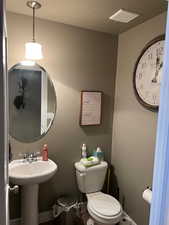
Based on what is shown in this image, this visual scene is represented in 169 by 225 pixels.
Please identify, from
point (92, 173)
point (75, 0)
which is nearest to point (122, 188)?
point (92, 173)

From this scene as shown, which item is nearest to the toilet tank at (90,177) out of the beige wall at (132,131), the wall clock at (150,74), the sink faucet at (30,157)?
the beige wall at (132,131)

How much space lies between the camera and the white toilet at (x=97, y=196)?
5.91ft

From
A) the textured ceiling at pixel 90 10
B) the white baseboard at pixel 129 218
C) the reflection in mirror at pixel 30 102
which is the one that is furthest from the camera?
the white baseboard at pixel 129 218

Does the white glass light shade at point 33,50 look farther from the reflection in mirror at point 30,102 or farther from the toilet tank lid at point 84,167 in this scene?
the toilet tank lid at point 84,167

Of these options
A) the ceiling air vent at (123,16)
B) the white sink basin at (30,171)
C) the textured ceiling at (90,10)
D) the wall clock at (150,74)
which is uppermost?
the textured ceiling at (90,10)

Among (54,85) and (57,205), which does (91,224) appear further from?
(54,85)

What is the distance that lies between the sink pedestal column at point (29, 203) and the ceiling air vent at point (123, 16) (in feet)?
6.12

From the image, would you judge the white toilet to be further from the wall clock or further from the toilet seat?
the wall clock

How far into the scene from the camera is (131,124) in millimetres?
2174

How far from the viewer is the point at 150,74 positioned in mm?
1864

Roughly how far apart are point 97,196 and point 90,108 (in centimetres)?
104

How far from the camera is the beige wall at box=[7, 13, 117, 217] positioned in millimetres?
2012

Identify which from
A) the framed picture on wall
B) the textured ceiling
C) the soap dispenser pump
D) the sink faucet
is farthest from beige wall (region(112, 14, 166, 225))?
the sink faucet

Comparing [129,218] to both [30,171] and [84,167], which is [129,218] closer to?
[84,167]
